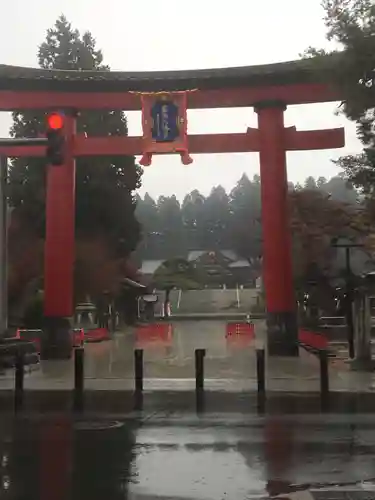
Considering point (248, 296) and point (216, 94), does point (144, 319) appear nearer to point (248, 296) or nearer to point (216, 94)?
point (248, 296)

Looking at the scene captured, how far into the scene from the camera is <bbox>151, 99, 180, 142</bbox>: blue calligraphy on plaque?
20672 mm

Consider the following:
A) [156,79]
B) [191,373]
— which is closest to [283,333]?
[191,373]

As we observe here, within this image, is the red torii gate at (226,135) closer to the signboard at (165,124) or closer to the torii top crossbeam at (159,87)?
the torii top crossbeam at (159,87)

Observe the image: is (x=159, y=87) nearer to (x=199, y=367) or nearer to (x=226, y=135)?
(x=226, y=135)

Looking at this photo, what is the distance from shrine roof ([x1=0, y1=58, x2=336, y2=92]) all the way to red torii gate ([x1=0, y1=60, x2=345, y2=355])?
0.03 m

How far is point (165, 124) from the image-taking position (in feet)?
68.1

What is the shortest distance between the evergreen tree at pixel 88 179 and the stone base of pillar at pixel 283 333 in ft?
54.5

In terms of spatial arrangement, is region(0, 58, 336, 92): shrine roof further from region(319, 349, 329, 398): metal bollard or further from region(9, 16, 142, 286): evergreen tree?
region(9, 16, 142, 286): evergreen tree

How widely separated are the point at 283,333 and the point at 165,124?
7.27 meters

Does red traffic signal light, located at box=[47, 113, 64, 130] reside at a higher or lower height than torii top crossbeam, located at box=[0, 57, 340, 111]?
lower

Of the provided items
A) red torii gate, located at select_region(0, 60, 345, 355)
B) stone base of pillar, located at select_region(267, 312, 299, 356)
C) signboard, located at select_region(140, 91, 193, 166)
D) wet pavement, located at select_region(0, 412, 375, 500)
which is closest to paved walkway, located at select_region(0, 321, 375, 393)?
stone base of pillar, located at select_region(267, 312, 299, 356)

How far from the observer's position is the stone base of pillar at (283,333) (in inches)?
833

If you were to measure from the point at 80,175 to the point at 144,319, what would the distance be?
21011mm

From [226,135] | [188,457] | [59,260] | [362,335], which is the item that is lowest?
[188,457]
